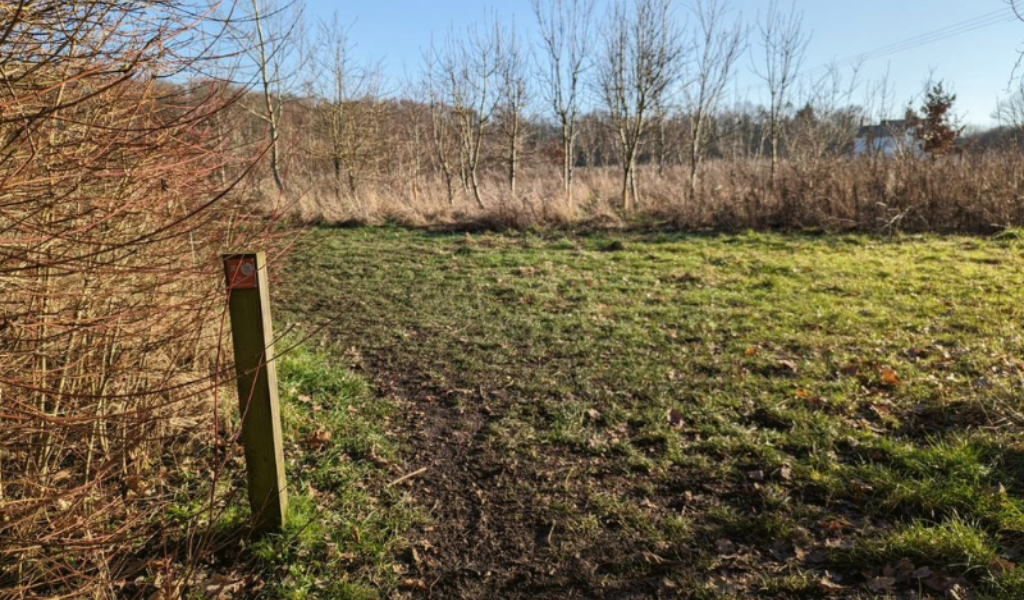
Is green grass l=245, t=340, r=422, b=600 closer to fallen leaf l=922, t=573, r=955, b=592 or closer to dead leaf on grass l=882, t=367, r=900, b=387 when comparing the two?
fallen leaf l=922, t=573, r=955, b=592

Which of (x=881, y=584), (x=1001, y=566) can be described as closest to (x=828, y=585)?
(x=881, y=584)

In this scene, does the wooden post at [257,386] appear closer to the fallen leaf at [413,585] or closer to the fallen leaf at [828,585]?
the fallen leaf at [413,585]

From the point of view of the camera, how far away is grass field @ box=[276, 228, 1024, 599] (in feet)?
9.47

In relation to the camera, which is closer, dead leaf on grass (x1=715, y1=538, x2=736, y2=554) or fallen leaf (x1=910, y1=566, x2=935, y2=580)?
fallen leaf (x1=910, y1=566, x2=935, y2=580)

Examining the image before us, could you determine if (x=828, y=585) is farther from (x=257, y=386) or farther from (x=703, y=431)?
(x=257, y=386)

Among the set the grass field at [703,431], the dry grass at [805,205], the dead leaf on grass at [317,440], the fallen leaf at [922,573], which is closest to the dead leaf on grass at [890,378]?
the grass field at [703,431]

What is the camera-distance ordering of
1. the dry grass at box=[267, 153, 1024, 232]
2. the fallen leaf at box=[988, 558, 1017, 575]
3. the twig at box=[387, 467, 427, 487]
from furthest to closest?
the dry grass at box=[267, 153, 1024, 232]
the twig at box=[387, 467, 427, 487]
the fallen leaf at box=[988, 558, 1017, 575]

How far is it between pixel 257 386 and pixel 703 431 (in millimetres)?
3208

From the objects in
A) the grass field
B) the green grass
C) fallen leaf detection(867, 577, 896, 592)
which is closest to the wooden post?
the green grass

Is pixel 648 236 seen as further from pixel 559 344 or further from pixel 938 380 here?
pixel 938 380

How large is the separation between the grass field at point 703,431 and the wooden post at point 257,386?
449 mm

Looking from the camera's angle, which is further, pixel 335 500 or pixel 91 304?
pixel 335 500

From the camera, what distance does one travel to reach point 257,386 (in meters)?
2.96

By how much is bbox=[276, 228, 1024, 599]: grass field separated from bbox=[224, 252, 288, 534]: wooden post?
0.45 metres
